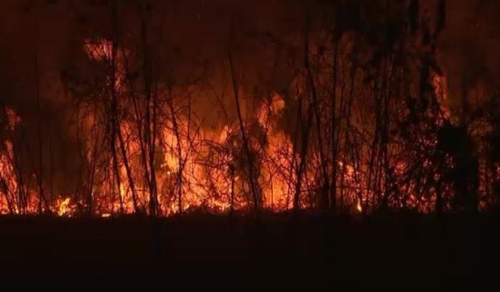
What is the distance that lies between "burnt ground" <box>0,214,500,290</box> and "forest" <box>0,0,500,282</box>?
11 centimetres

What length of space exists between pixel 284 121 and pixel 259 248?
1222mm

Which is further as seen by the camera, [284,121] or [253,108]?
[253,108]

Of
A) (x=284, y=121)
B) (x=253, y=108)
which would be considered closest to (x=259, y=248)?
(x=284, y=121)

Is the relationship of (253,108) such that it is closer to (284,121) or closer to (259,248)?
(284,121)

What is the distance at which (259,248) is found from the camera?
24.1 feet

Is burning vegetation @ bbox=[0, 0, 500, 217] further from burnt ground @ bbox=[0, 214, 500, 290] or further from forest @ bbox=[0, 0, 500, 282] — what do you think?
burnt ground @ bbox=[0, 214, 500, 290]

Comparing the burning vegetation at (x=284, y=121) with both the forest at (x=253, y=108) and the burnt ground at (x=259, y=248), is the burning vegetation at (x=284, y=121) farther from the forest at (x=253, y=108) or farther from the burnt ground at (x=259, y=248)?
the burnt ground at (x=259, y=248)

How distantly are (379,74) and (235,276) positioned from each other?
203 centimetres

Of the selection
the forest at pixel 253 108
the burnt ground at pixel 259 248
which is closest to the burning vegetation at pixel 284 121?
the forest at pixel 253 108

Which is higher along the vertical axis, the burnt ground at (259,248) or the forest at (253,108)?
the forest at (253,108)

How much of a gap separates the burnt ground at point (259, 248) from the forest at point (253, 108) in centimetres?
11

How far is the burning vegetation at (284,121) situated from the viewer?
7.62m

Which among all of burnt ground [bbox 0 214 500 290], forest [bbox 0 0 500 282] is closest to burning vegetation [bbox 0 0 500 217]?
forest [bbox 0 0 500 282]

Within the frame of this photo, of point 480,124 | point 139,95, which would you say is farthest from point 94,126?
point 480,124
